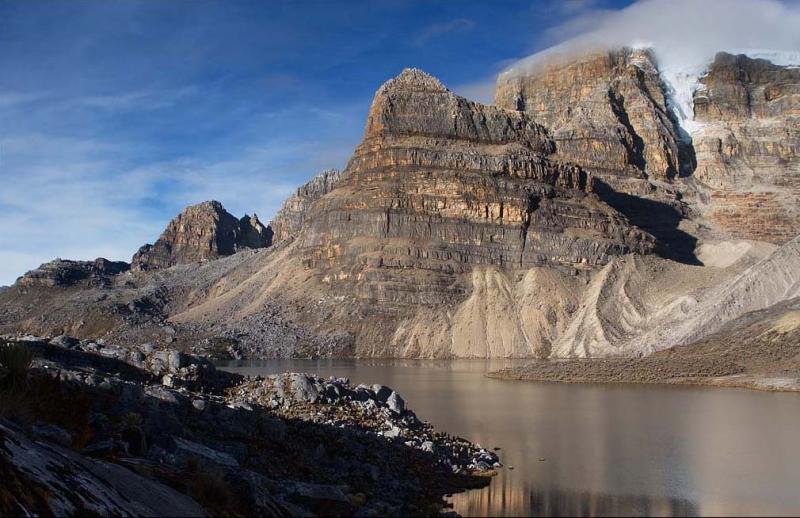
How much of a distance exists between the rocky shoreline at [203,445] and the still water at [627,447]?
2.67m

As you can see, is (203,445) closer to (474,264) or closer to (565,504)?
(565,504)

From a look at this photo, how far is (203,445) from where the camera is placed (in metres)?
19.2

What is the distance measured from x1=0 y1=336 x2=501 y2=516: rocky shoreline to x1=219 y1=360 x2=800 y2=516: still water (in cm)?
267

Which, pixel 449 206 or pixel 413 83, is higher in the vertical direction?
pixel 413 83

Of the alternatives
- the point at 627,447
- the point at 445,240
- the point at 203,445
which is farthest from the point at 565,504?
the point at 445,240

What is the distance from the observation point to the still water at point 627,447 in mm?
24359

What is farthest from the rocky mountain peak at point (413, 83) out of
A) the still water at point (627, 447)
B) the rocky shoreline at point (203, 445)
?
the rocky shoreline at point (203, 445)

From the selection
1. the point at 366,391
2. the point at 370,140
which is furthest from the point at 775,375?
the point at 370,140

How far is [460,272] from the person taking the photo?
137250mm

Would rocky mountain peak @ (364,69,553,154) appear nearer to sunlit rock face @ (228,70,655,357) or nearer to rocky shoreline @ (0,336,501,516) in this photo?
sunlit rock face @ (228,70,655,357)

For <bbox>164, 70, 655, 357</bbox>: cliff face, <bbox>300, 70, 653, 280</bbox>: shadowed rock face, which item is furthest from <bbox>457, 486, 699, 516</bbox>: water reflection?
<bbox>300, 70, 653, 280</bbox>: shadowed rock face

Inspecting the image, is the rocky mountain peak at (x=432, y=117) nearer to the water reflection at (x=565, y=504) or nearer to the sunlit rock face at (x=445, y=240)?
the sunlit rock face at (x=445, y=240)

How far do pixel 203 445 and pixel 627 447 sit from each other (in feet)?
73.9

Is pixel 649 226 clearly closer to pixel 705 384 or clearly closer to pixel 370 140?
pixel 370 140
